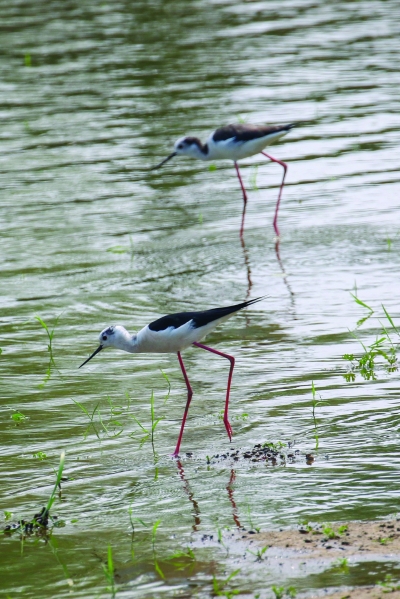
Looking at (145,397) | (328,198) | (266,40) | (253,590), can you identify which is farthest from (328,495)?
(266,40)

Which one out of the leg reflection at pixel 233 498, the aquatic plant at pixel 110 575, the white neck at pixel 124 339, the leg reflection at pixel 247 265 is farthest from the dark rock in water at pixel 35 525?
the leg reflection at pixel 247 265

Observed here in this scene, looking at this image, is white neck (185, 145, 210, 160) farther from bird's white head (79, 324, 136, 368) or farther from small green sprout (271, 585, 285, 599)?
small green sprout (271, 585, 285, 599)

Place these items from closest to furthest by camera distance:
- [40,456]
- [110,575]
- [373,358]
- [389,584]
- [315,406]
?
[389,584]
[110,575]
[40,456]
[315,406]
[373,358]

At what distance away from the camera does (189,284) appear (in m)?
8.95

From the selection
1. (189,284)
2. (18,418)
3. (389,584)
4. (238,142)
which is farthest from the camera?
(238,142)

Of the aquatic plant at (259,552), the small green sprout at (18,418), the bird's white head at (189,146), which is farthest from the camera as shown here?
the bird's white head at (189,146)

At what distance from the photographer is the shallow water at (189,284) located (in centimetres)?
486

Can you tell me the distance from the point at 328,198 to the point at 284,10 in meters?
13.0

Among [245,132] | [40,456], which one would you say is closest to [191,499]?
[40,456]

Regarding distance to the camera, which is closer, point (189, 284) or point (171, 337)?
point (171, 337)

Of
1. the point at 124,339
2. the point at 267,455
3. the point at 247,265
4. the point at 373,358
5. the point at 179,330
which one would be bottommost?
the point at 247,265

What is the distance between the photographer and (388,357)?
678cm

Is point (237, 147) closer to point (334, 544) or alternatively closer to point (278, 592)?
point (334, 544)

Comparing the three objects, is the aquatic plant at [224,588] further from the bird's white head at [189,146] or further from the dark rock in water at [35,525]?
the bird's white head at [189,146]
